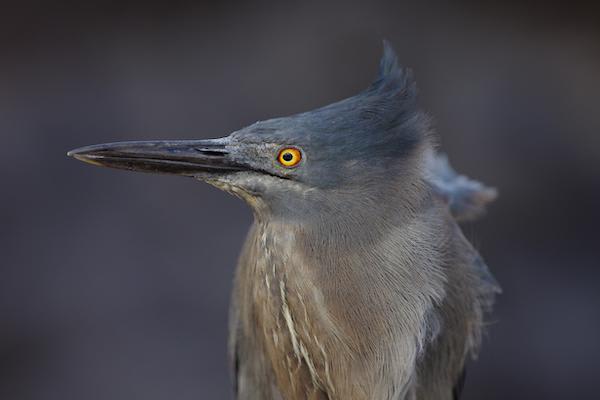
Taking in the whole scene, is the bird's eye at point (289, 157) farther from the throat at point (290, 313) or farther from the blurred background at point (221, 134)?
the blurred background at point (221, 134)

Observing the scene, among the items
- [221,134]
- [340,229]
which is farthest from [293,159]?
[221,134]

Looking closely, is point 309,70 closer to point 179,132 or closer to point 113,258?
point 179,132

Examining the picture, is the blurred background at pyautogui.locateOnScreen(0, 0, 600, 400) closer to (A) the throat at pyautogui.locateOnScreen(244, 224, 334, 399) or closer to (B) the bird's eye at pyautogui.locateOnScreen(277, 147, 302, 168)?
(A) the throat at pyautogui.locateOnScreen(244, 224, 334, 399)

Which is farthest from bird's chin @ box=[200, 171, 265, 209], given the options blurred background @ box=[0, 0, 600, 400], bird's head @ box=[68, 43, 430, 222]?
blurred background @ box=[0, 0, 600, 400]

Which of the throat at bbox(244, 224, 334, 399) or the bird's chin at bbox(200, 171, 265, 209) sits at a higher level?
the bird's chin at bbox(200, 171, 265, 209)

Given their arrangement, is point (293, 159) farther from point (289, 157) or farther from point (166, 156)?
point (166, 156)

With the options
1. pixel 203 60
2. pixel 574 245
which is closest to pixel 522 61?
pixel 574 245

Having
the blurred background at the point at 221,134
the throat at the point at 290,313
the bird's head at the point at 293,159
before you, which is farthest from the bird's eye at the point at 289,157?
the blurred background at the point at 221,134

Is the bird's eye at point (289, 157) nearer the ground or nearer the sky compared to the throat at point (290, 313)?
nearer the sky
